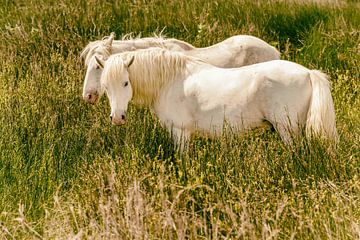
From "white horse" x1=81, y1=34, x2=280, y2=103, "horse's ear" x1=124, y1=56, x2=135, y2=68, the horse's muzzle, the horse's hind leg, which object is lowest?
the horse's muzzle

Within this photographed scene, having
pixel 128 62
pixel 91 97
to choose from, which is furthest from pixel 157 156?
pixel 91 97

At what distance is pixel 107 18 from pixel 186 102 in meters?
→ 4.55

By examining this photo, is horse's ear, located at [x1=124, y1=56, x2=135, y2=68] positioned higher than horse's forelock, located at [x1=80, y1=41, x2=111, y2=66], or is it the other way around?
horse's ear, located at [x1=124, y1=56, x2=135, y2=68]

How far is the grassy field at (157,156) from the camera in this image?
356 centimetres

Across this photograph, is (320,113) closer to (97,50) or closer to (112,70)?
(112,70)

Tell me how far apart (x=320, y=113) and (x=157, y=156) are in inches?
47.9

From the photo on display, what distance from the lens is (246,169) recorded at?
4.30 m

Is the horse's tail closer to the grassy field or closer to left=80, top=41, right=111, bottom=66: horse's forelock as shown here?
the grassy field

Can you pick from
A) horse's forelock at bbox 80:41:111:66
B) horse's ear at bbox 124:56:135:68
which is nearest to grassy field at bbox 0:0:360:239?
horse's forelock at bbox 80:41:111:66

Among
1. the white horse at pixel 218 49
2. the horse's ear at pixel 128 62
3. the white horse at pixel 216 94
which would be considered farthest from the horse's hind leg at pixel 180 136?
the white horse at pixel 218 49

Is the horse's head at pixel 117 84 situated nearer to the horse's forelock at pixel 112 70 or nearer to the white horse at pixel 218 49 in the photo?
the horse's forelock at pixel 112 70

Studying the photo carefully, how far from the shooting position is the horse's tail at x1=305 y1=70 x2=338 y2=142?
185 inches

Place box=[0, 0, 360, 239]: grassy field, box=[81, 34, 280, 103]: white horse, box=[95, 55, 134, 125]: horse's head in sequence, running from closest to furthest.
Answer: box=[0, 0, 360, 239]: grassy field
box=[95, 55, 134, 125]: horse's head
box=[81, 34, 280, 103]: white horse

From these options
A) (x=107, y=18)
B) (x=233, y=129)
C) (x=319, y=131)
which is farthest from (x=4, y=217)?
(x=107, y=18)
